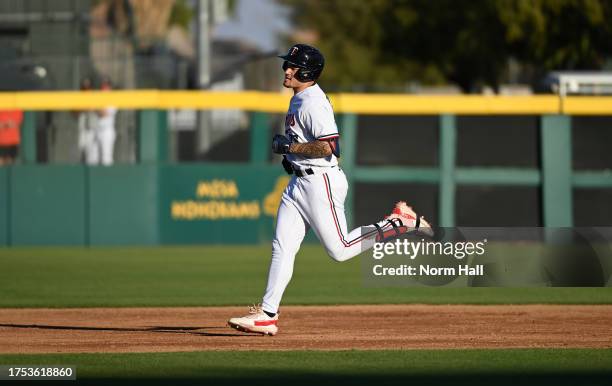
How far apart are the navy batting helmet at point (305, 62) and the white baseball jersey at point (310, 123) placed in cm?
9

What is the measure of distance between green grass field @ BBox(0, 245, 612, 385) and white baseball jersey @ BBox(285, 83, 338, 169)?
1.43 m

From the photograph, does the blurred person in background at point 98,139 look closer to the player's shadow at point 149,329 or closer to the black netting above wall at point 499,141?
the black netting above wall at point 499,141

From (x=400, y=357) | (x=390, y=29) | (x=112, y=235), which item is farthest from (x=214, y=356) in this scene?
(x=390, y=29)

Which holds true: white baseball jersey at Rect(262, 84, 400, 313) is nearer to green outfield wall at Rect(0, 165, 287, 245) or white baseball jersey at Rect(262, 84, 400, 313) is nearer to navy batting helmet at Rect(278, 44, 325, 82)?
navy batting helmet at Rect(278, 44, 325, 82)

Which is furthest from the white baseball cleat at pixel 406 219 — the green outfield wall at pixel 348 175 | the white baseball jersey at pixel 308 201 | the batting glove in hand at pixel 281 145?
the green outfield wall at pixel 348 175

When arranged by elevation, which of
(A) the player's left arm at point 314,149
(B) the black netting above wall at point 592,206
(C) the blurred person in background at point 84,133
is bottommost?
(B) the black netting above wall at point 592,206

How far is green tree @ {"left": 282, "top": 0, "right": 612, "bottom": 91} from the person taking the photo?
112 feet

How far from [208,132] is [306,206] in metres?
13.0

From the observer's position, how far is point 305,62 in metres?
9.88

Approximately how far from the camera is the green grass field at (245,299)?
8234mm

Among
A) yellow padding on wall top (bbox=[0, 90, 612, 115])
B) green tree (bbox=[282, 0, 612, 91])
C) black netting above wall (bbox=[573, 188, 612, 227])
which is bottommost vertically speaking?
black netting above wall (bbox=[573, 188, 612, 227])

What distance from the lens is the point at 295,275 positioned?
17.2m

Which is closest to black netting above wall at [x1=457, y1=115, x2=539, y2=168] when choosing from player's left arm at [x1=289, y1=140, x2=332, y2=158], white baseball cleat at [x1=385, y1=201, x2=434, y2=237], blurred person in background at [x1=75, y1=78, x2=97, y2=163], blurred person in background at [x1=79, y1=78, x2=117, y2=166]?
blurred person in background at [x1=79, y1=78, x2=117, y2=166]

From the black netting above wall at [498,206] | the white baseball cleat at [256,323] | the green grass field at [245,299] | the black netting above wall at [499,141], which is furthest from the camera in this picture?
the black netting above wall at [499,141]
